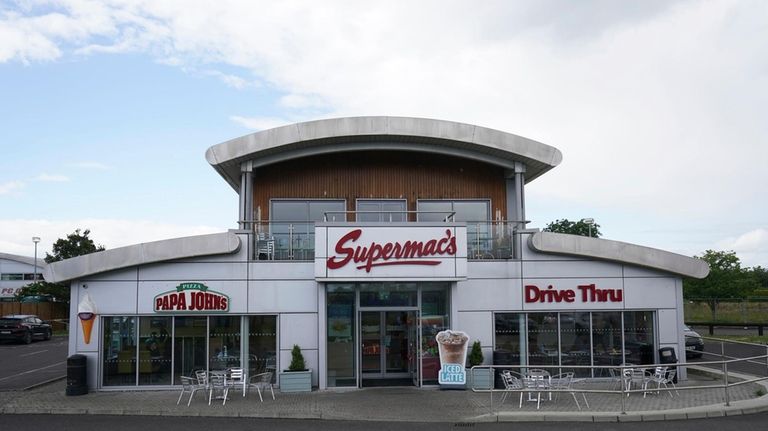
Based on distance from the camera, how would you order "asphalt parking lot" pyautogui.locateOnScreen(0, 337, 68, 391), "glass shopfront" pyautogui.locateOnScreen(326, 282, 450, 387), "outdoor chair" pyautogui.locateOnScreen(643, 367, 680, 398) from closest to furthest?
"outdoor chair" pyautogui.locateOnScreen(643, 367, 680, 398)
"glass shopfront" pyautogui.locateOnScreen(326, 282, 450, 387)
"asphalt parking lot" pyautogui.locateOnScreen(0, 337, 68, 391)

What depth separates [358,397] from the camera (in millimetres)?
17141

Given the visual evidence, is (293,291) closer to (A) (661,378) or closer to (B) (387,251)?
(B) (387,251)

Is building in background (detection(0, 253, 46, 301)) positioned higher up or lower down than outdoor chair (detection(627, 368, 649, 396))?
higher up

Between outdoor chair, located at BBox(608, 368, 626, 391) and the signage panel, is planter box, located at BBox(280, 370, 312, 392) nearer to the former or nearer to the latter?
the signage panel

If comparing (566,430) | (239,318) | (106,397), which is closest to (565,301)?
(566,430)

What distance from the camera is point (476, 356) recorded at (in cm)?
1884

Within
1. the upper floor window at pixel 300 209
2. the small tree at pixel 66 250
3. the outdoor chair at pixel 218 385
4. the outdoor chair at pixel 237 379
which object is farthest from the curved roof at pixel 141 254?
the small tree at pixel 66 250

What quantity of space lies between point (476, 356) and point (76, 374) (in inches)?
406

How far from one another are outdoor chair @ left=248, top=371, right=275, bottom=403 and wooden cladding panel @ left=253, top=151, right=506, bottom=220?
5.19 metres

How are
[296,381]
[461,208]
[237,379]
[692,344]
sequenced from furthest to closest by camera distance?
[692,344] → [461,208] → [237,379] → [296,381]

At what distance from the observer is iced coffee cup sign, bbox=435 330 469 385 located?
18188 mm

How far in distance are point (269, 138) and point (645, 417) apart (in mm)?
12407

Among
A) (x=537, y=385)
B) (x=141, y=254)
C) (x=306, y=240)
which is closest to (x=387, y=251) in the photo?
(x=306, y=240)

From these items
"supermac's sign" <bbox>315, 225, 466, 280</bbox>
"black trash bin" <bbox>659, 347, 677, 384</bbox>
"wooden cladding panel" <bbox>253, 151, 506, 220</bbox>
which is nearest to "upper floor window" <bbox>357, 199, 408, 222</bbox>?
"wooden cladding panel" <bbox>253, 151, 506, 220</bbox>
